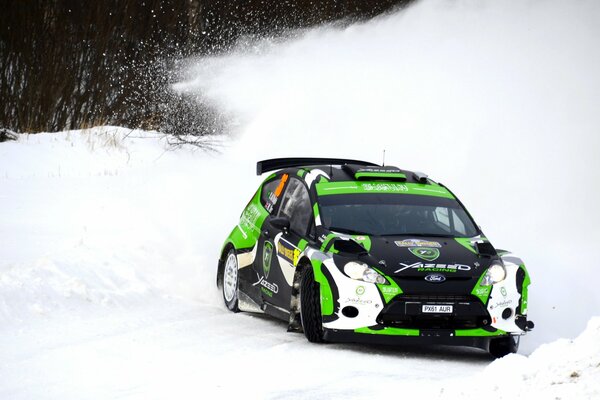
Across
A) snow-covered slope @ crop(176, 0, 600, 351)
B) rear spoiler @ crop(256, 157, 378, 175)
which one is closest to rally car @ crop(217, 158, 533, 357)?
rear spoiler @ crop(256, 157, 378, 175)

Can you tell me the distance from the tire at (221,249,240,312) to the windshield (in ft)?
4.96

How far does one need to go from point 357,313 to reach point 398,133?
1296 centimetres

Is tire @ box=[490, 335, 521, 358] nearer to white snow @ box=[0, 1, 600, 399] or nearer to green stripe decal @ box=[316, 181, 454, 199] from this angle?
white snow @ box=[0, 1, 600, 399]

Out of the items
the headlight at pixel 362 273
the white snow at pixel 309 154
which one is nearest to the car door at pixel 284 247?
the white snow at pixel 309 154

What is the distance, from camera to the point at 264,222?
10.4 m

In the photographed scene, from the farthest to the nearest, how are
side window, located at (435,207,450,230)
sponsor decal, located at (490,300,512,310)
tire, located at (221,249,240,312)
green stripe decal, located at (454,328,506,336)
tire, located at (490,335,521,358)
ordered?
tire, located at (221,249,240,312) → side window, located at (435,207,450,230) → tire, located at (490,335,521,358) → sponsor decal, located at (490,300,512,310) → green stripe decal, located at (454,328,506,336)

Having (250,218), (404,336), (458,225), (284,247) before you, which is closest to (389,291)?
(404,336)

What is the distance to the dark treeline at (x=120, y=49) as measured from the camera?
2597 centimetres

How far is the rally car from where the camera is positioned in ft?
27.7

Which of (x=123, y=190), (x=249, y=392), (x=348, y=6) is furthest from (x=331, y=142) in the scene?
(x=249, y=392)

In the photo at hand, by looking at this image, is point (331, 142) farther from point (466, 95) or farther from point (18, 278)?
point (18, 278)

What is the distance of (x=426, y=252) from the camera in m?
8.79

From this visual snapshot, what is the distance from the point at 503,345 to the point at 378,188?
1.93m

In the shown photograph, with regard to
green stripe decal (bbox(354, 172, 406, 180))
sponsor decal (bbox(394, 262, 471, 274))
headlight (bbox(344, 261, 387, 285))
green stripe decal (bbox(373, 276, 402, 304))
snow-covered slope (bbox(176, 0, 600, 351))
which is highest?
snow-covered slope (bbox(176, 0, 600, 351))
